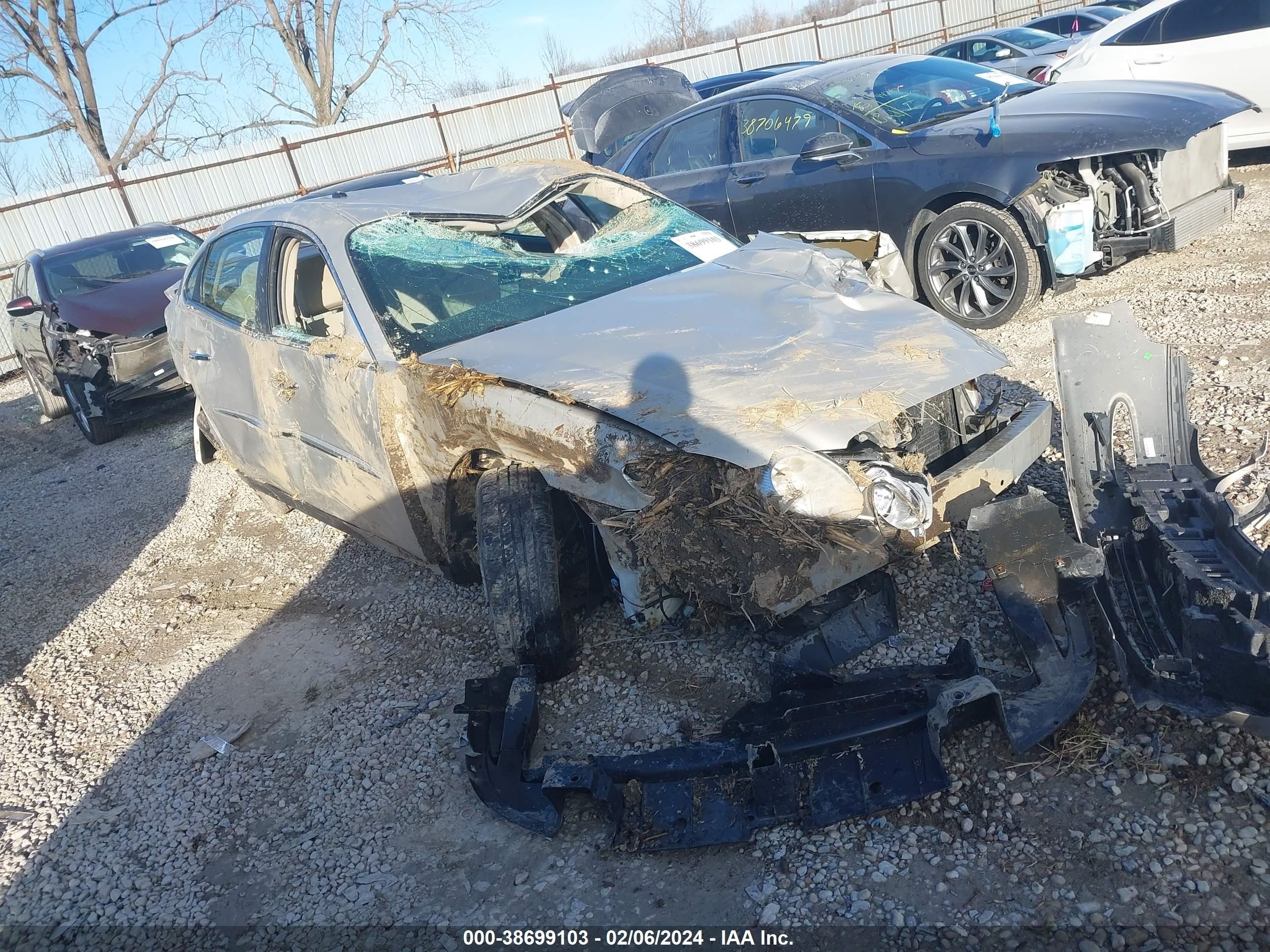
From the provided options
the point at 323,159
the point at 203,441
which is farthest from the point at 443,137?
the point at 203,441

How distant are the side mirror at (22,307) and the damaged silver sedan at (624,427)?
513 cm

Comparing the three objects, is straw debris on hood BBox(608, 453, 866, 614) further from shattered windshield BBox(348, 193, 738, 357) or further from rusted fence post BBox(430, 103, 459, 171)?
rusted fence post BBox(430, 103, 459, 171)

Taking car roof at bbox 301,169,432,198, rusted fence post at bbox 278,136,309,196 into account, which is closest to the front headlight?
car roof at bbox 301,169,432,198

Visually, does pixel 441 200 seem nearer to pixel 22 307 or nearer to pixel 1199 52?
pixel 22 307

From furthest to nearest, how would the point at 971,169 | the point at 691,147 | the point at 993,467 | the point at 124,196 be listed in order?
the point at 124,196
the point at 691,147
the point at 971,169
the point at 993,467

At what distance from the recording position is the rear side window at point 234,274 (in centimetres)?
425

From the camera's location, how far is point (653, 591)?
3029mm

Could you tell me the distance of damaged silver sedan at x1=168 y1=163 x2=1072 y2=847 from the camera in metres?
2.58

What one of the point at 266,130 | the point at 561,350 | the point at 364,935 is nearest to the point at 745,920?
the point at 364,935

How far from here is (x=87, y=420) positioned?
8.16m

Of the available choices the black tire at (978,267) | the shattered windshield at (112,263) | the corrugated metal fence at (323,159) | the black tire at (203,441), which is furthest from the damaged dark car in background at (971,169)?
the corrugated metal fence at (323,159)

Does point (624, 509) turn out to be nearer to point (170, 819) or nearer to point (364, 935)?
point (364, 935)

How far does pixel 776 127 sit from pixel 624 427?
4.61m

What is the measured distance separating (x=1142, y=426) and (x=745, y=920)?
7.81 ft
